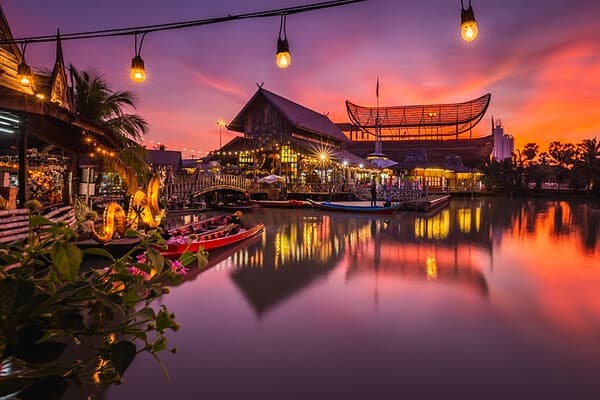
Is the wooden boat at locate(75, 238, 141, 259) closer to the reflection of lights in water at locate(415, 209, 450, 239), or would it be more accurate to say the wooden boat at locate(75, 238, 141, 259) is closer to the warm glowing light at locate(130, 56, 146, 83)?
the warm glowing light at locate(130, 56, 146, 83)

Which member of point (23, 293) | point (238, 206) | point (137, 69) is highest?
point (137, 69)

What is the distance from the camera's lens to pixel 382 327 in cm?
611

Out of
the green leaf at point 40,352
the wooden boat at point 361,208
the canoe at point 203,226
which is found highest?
the green leaf at point 40,352

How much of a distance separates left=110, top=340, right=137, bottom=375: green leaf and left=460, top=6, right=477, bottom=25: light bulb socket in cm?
646

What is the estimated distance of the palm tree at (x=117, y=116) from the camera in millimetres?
15016

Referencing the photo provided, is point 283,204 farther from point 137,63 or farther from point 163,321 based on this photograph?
point 163,321

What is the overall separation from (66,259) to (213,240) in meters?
10.2

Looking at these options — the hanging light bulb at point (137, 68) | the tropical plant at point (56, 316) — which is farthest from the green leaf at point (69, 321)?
the hanging light bulb at point (137, 68)

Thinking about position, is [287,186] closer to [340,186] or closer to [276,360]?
[340,186]

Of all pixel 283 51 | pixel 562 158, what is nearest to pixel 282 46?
pixel 283 51

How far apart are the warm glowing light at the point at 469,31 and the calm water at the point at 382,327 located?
4676 mm

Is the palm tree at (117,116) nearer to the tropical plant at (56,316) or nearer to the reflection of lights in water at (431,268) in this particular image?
the reflection of lights in water at (431,268)

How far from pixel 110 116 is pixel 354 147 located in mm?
43231

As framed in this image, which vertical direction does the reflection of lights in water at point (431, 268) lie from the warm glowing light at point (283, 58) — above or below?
below
